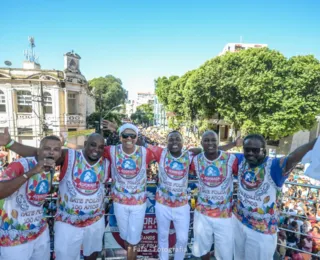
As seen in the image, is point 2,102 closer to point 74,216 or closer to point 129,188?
point 74,216

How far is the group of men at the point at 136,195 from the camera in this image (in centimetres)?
197

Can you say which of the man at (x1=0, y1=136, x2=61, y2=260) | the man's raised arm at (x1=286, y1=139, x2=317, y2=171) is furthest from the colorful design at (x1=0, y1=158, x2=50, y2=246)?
the man's raised arm at (x1=286, y1=139, x2=317, y2=171)

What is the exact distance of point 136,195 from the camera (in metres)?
2.51

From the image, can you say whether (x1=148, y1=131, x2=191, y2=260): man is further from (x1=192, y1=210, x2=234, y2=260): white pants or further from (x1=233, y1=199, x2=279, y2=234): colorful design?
(x1=233, y1=199, x2=279, y2=234): colorful design

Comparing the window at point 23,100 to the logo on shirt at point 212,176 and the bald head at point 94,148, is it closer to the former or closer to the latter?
the bald head at point 94,148

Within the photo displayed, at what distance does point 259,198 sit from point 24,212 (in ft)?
7.66

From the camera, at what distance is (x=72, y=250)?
2.25 metres

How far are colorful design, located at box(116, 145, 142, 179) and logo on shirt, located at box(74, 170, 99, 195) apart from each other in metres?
0.33

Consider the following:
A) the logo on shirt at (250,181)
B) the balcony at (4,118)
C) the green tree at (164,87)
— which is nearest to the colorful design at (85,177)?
the logo on shirt at (250,181)

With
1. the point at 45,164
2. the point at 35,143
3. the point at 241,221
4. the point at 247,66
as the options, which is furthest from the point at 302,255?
the point at 35,143

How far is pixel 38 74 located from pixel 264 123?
60.3ft

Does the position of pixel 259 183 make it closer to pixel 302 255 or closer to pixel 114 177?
pixel 114 177

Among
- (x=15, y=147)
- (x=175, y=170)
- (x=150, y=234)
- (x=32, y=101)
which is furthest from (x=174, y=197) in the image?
(x=32, y=101)

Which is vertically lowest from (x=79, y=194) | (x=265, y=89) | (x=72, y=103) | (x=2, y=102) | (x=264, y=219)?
(x=264, y=219)
